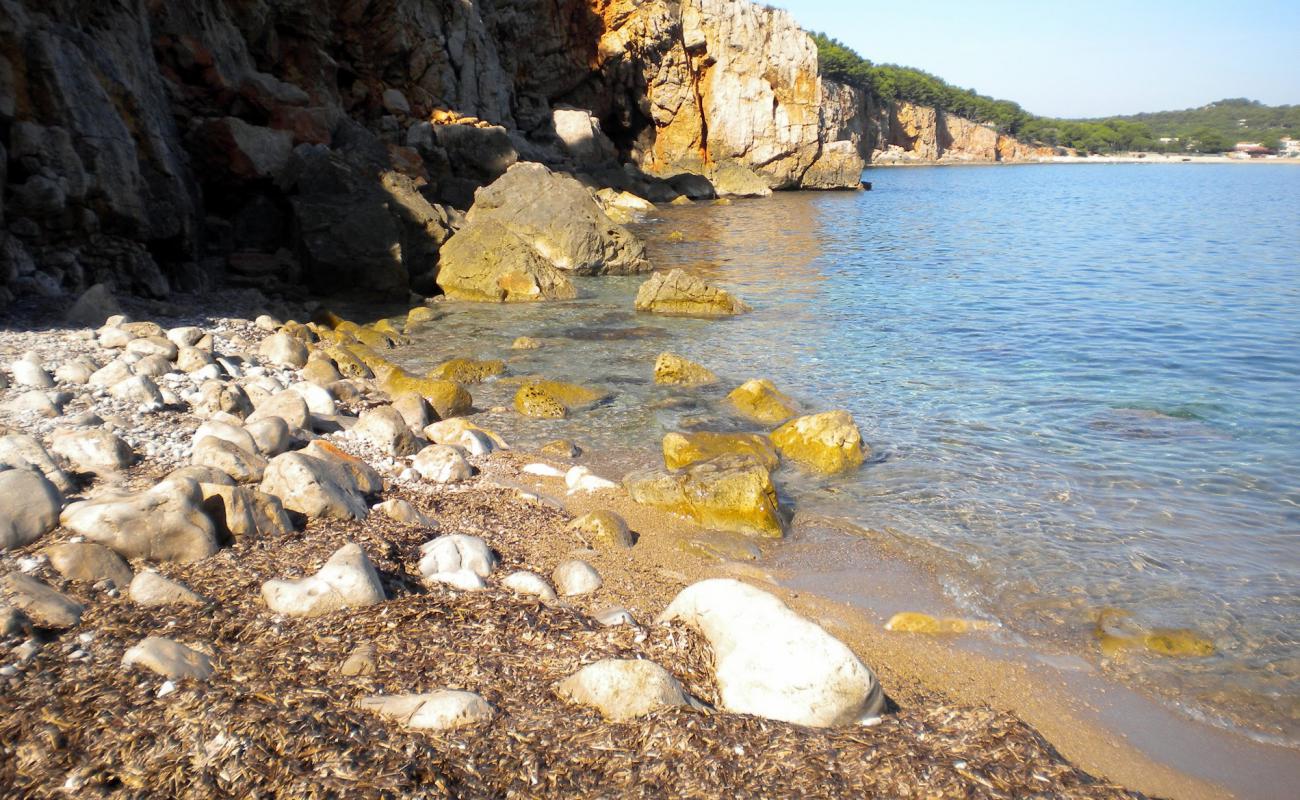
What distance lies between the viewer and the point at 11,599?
3596mm

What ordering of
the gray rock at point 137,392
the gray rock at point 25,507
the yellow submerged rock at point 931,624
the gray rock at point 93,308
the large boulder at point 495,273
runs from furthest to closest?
the large boulder at point 495,273, the gray rock at point 93,308, the gray rock at point 137,392, the yellow submerged rock at point 931,624, the gray rock at point 25,507

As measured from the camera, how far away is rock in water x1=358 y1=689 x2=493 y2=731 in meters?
3.33

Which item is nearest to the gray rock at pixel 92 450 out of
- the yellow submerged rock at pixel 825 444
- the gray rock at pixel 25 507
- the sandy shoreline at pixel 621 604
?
the sandy shoreline at pixel 621 604

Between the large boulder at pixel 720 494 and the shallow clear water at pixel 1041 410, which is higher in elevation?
the large boulder at pixel 720 494

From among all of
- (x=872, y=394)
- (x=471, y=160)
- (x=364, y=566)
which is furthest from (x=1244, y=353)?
(x=471, y=160)

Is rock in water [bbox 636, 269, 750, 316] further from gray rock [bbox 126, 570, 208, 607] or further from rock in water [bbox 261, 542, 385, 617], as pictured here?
gray rock [bbox 126, 570, 208, 607]

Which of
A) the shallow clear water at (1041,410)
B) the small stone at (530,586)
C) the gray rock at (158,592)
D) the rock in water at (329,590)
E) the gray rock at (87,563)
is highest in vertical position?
the gray rock at (87,563)

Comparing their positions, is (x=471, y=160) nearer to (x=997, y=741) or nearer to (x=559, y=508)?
(x=559, y=508)

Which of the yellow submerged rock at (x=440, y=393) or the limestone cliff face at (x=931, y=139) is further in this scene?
the limestone cliff face at (x=931, y=139)

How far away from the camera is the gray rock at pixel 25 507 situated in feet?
13.9

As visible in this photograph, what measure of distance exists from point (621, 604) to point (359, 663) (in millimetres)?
1774

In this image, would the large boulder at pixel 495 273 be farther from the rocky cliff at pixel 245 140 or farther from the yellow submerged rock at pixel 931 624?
the yellow submerged rock at pixel 931 624

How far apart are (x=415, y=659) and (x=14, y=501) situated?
229cm

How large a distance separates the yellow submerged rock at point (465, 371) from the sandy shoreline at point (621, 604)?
10.8 ft
